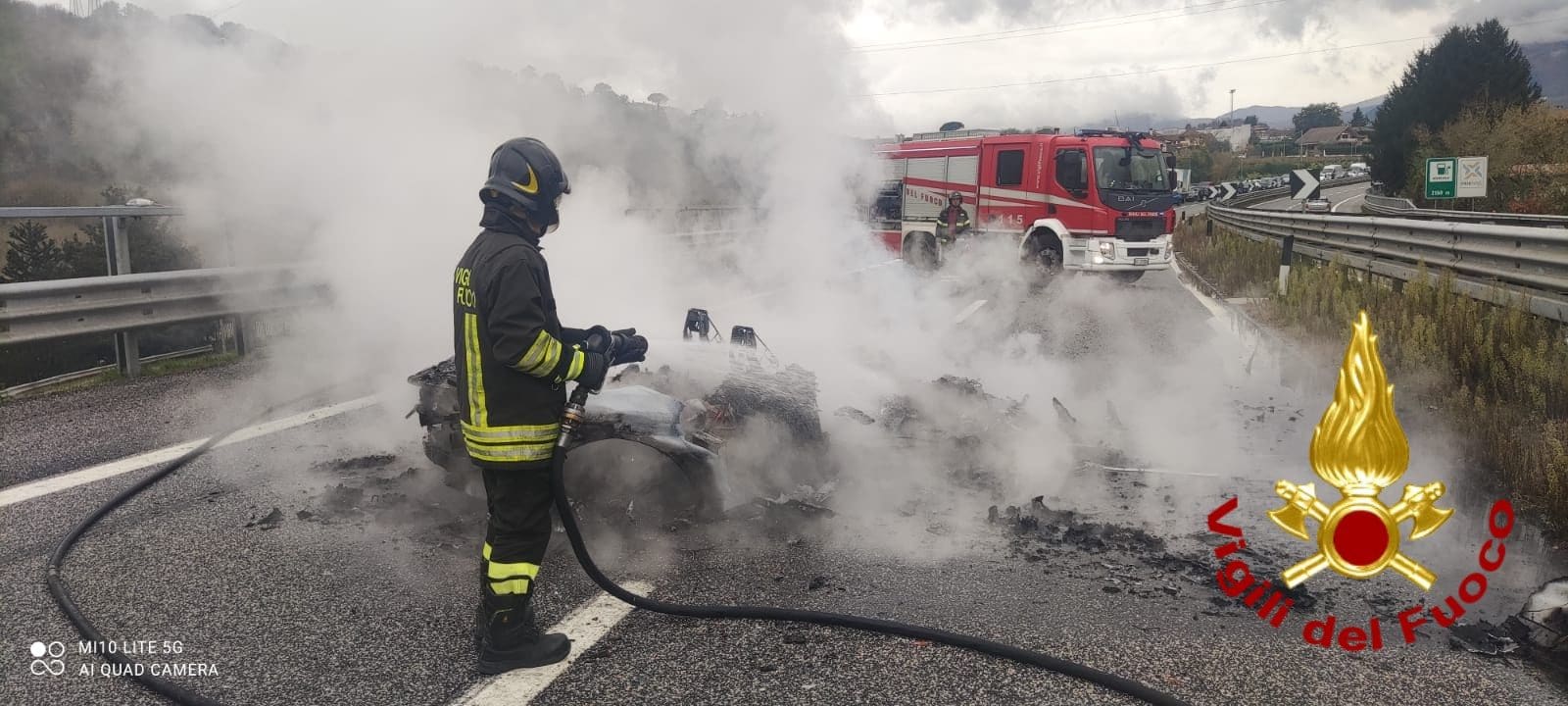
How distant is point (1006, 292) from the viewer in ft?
49.0

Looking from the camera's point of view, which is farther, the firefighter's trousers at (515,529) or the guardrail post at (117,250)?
the guardrail post at (117,250)

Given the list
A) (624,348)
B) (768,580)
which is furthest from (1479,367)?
(624,348)

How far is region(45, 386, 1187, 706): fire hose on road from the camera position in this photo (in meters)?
2.73

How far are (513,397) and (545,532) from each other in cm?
46

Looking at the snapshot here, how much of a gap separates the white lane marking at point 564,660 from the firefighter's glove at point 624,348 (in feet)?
2.79

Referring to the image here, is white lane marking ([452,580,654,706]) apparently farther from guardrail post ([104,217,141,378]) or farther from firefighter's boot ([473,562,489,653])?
guardrail post ([104,217,141,378])

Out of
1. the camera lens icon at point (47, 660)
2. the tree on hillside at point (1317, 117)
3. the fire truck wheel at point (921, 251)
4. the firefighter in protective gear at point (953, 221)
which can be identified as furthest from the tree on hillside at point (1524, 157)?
the tree on hillside at point (1317, 117)

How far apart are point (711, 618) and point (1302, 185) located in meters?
15.3

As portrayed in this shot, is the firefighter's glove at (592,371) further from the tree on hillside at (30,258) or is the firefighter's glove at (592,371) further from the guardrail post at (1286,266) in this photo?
the tree on hillside at (30,258)

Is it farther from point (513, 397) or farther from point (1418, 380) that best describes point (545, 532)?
point (1418, 380)

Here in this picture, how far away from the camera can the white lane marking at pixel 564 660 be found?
2.75 m

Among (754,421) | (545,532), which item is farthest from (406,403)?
(545,532)

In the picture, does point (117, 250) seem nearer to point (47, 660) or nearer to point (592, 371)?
point (47, 660)

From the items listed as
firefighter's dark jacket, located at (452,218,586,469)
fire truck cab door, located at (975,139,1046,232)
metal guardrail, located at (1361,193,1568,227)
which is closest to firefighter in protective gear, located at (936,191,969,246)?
fire truck cab door, located at (975,139,1046,232)
